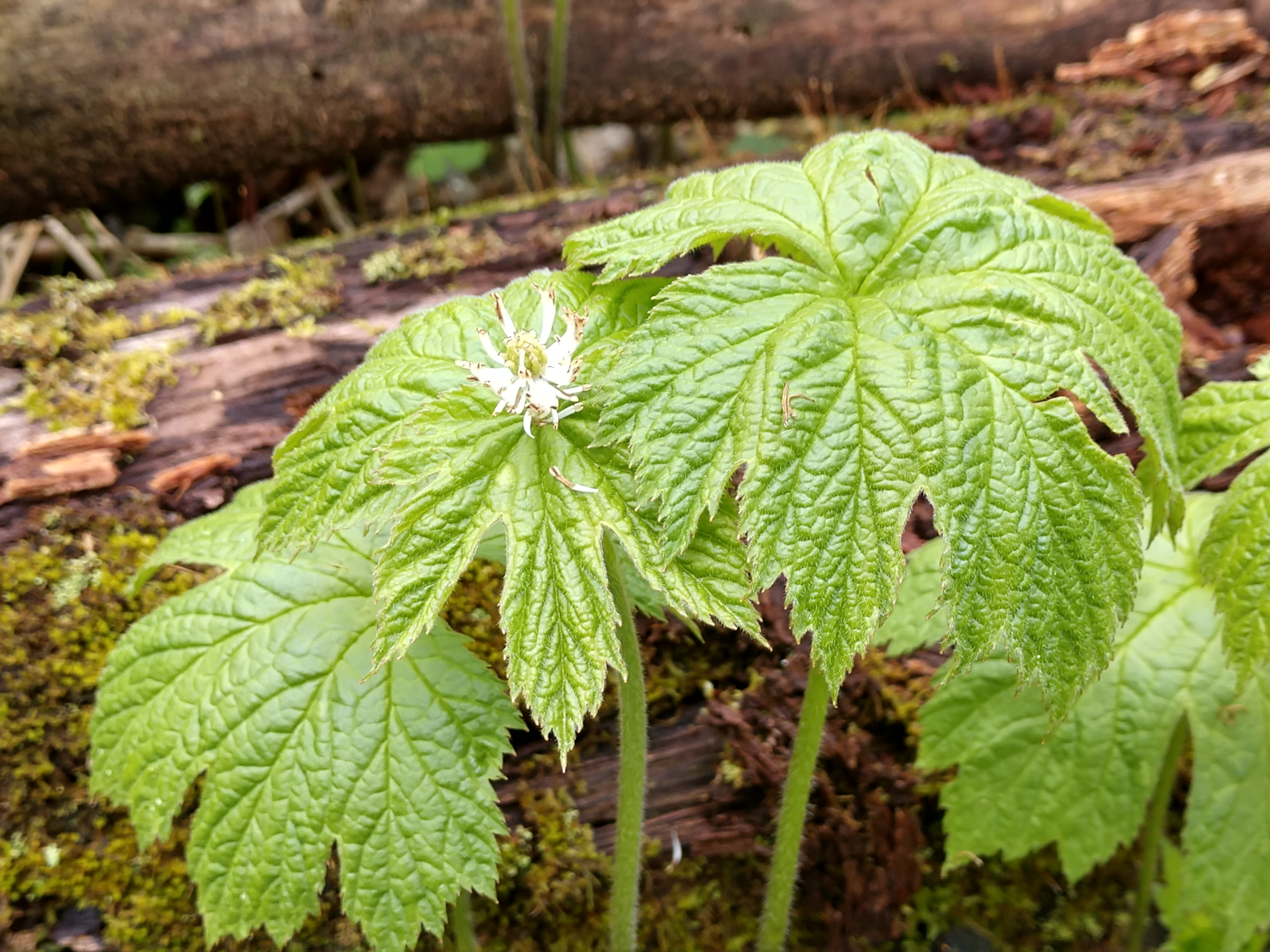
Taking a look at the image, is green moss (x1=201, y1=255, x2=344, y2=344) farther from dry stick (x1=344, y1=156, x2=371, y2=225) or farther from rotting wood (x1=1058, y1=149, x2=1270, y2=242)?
rotting wood (x1=1058, y1=149, x2=1270, y2=242)

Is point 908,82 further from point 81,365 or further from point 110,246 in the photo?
point 110,246

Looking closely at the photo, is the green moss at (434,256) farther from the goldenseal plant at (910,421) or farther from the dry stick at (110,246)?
the dry stick at (110,246)

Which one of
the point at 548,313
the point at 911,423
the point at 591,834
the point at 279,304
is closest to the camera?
the point at 911,423

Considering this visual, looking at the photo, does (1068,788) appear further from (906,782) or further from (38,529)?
(38,529)

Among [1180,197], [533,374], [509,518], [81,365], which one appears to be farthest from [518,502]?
[1180,197]

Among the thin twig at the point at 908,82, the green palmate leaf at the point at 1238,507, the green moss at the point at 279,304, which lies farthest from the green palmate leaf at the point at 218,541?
the thin twig at the point at 908,82
